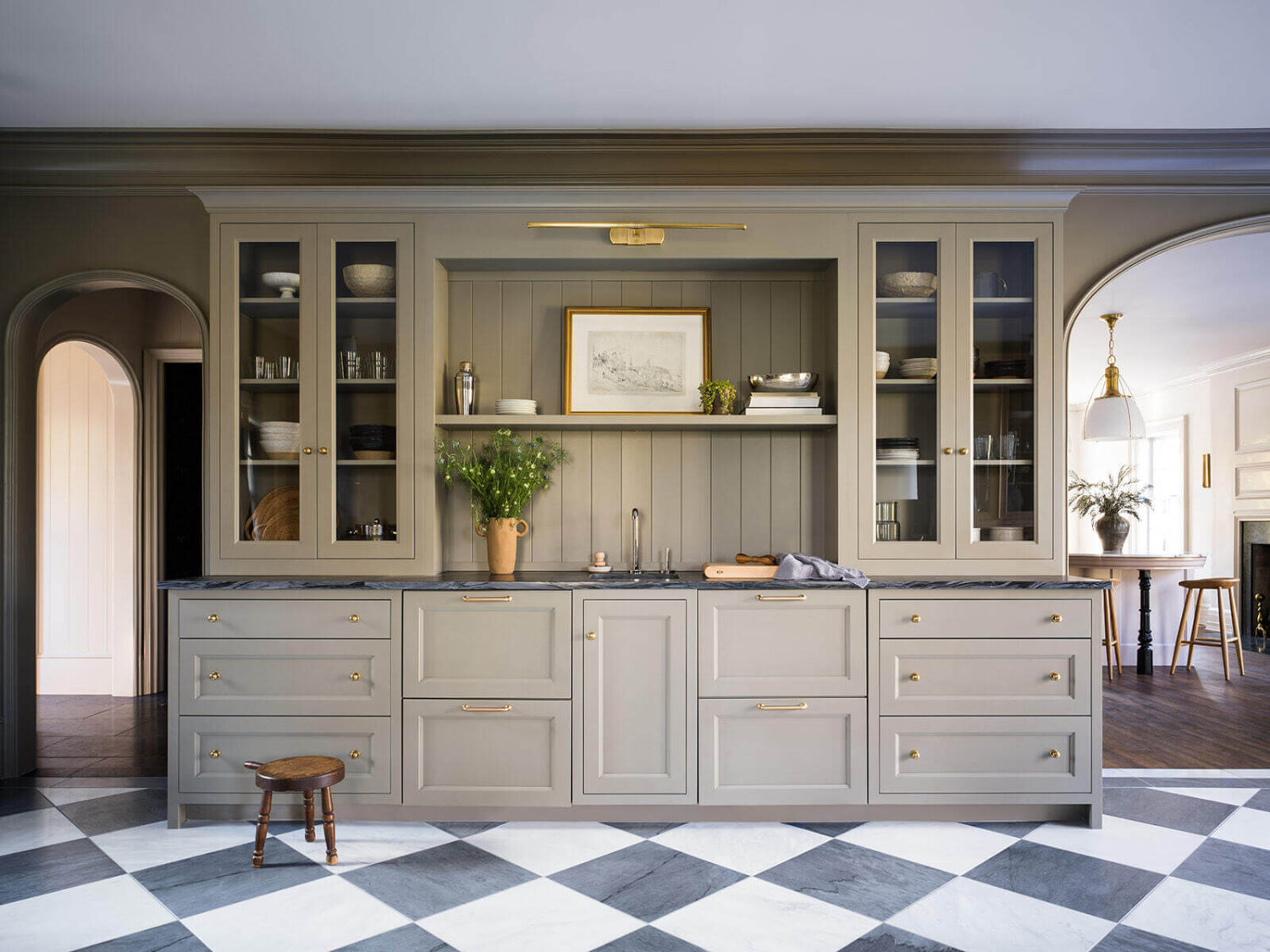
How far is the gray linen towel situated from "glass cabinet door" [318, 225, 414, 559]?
1342 millimetres

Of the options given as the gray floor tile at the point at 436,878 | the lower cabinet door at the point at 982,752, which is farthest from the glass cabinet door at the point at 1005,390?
the gray floor tile at the point at 436,878

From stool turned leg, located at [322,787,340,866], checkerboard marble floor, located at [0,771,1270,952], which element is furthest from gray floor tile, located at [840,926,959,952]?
stool turned leg, located at [322,787,340,866]

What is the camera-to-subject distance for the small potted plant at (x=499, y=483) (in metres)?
3.33

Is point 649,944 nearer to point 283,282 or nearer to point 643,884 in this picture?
point 643,884

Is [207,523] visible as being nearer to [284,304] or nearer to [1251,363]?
[284,304]

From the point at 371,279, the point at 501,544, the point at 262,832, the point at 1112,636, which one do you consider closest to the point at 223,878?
the point at 262,832

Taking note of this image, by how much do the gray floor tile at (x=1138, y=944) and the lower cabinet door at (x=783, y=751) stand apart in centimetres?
88

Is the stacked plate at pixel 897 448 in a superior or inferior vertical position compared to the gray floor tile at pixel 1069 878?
superior

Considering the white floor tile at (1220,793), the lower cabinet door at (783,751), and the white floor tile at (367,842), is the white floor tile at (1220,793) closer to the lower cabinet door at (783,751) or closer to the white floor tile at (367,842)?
the lower cabinet door at (783,751)

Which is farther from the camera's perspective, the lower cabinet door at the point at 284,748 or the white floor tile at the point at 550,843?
the lower cabinet door at the point at 284,748

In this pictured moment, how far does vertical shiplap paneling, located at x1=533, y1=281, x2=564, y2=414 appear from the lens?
3533 mm

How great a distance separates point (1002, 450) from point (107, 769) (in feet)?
12.2

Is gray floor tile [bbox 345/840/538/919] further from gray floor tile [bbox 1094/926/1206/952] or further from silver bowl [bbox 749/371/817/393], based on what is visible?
silver bowl [bbox 749/371/817/393]

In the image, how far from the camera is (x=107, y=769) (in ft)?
11.8
